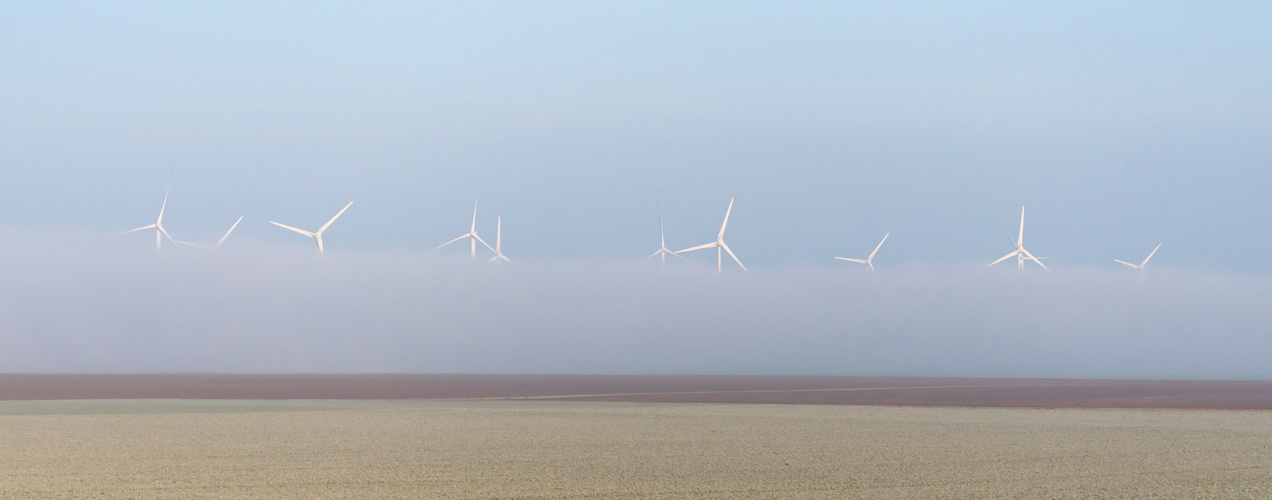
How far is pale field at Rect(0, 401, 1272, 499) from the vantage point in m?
21.6

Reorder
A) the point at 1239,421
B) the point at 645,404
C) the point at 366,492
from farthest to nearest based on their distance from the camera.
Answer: the point at 645,404 < the point at 1239,421 < the point at 366,492

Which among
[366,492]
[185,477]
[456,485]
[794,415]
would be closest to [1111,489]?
[456,485]

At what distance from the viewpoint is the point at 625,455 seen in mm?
27766

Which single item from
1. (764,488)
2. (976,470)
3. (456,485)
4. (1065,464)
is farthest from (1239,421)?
(456,485)

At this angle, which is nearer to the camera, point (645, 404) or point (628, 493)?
point (628, 493)

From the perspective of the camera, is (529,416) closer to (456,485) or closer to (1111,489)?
(456,485)

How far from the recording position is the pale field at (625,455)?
70.7 feet

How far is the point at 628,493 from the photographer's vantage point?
69.1ft

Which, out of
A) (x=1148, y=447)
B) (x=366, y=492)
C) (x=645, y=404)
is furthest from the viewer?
(x=645, y=404)

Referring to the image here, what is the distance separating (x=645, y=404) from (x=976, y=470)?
31.2 metres

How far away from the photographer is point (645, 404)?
5516 centimetres

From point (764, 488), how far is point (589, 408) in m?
28.9

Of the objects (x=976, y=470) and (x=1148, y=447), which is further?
(x=1148, y=447)

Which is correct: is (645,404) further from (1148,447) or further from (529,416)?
(1148,447)
